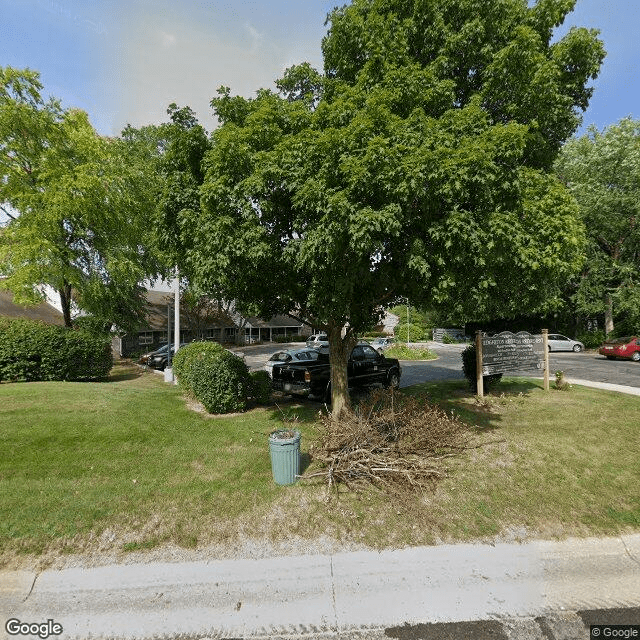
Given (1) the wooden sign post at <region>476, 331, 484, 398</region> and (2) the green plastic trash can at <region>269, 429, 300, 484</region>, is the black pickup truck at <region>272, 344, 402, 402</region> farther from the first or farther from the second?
(2) the green plastic trash can at <region>269, 429, 300, 484</region>

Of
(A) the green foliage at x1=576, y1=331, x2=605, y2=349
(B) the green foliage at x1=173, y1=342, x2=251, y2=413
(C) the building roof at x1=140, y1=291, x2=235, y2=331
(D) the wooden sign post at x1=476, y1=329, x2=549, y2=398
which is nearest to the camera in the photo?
→ (B) the green foliage at x1=173, y1=342, x2=251, y2=413

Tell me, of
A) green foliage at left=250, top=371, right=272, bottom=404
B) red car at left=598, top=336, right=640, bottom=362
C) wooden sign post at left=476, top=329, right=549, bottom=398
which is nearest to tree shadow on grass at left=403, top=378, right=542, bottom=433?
wooden sign post at left=476, top=329, right=549, bottom=398

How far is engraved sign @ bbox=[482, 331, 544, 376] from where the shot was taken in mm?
10664

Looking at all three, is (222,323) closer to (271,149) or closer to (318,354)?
(318,354)

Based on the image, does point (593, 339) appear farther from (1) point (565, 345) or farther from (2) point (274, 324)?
(2) point (274, 324)

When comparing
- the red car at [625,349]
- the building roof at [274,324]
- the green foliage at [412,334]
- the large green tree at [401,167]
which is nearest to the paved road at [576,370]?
the red car at [625,349]

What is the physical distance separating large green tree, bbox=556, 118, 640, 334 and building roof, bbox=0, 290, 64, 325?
35.6 metres

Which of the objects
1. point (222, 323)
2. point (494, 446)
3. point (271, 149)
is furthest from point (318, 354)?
point (222, 323)

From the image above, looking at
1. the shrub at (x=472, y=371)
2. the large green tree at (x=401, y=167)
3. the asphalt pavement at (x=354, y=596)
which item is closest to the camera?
the asphalt pavement at (x=354, y=596)

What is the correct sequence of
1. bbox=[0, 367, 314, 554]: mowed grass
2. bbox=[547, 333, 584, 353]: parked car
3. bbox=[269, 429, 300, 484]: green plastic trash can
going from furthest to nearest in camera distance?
1. bbox=[547, 333, 584, 353]: parked car
2. bbox=[269, 429, 300, 484]: green plastic trash can
3. bbox=[0, 367, 314, 554]: mowed grass

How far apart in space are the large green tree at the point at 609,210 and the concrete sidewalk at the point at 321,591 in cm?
2498

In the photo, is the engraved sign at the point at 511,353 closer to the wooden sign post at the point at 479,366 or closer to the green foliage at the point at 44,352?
the wooden sign post at the point at 479,366

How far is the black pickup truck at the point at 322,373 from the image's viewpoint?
10156 millimetres

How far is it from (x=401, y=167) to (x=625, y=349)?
22.8m
